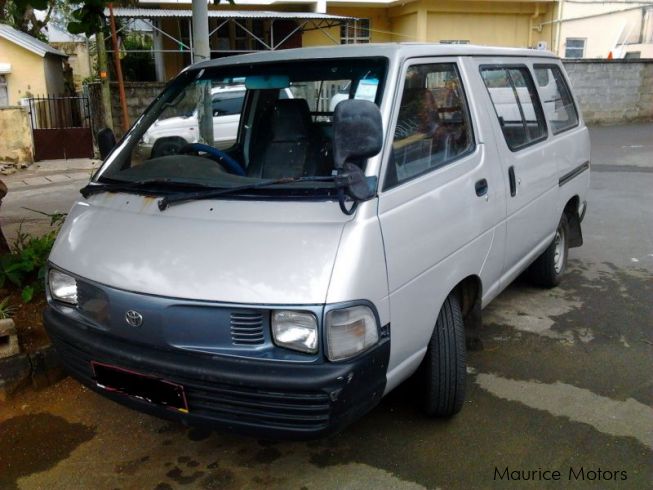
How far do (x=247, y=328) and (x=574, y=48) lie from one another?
20.6 metres

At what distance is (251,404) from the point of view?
2354 mm

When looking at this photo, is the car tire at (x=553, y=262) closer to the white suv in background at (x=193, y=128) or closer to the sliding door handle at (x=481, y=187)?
the sliding door handle at (x=481, y=187)

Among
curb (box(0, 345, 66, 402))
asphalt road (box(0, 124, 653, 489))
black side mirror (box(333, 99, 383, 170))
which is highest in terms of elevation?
black side mirror (box(333, 99, 383, 170))

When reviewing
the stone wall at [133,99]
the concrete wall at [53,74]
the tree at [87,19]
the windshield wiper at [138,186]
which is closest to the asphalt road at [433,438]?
the windshield wiper at [138,186]

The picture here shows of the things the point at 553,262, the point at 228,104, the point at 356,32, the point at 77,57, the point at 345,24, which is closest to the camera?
the point at 228,104

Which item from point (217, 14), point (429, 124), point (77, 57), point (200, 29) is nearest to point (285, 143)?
point (429, 124)

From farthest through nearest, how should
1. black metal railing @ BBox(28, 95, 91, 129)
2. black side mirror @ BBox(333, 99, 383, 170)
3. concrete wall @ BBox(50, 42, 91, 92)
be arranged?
concrete wall @ BBox(50, 42, 91, 92), black metal railing @ BBox(28, 95, 91, 129), black side mirror @ BBox(333, 99, 383, 170)

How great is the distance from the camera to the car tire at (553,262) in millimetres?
4941

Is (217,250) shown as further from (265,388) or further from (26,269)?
(26,269)

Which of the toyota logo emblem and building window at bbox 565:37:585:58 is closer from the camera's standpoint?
the toyota logo emblem

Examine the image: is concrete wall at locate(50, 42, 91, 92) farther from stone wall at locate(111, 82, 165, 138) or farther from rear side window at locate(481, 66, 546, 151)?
rear side window at locate(481, 66, 546, 151)

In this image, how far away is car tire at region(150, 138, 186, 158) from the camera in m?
3.52

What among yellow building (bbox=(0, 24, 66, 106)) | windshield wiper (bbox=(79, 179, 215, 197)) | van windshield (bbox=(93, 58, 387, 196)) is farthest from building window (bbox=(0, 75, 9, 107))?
windshield wiper (bbox=(79, 179, 215, 197))

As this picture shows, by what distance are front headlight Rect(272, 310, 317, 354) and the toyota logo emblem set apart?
1.83ft
